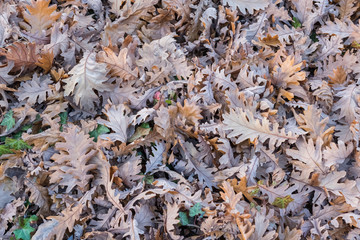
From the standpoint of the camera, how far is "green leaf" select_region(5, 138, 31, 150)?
1.90 metres

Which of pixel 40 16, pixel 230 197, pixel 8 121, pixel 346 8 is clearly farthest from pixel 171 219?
pixel 346 8

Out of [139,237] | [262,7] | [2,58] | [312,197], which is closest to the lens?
[139,237]

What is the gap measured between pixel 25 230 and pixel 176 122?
3.23ft

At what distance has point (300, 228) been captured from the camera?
1.75 meters

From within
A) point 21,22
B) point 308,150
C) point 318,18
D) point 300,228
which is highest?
point 21,22

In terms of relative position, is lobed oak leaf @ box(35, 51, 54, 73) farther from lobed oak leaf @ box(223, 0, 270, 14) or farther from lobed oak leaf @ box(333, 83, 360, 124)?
lobed oak leaf @ box(333, 83, 360, 124)

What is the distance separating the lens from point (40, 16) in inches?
86.0

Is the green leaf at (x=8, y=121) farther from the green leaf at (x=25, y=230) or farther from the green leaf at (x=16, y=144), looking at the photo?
the green leaf at (x=25, y=230)

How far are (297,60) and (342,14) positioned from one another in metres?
0.66

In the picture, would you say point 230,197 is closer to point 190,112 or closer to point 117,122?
point 190,112

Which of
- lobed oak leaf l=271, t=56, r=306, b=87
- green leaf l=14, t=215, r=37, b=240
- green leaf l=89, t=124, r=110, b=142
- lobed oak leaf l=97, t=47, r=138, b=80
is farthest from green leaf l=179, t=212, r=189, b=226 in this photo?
lobed oak leaf l=271, t=56, r=306, b=87

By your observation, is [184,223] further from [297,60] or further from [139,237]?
[297,60]

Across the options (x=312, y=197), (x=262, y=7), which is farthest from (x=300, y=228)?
(x=262, y=7)

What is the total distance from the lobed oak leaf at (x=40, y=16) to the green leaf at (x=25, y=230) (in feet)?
3.87
